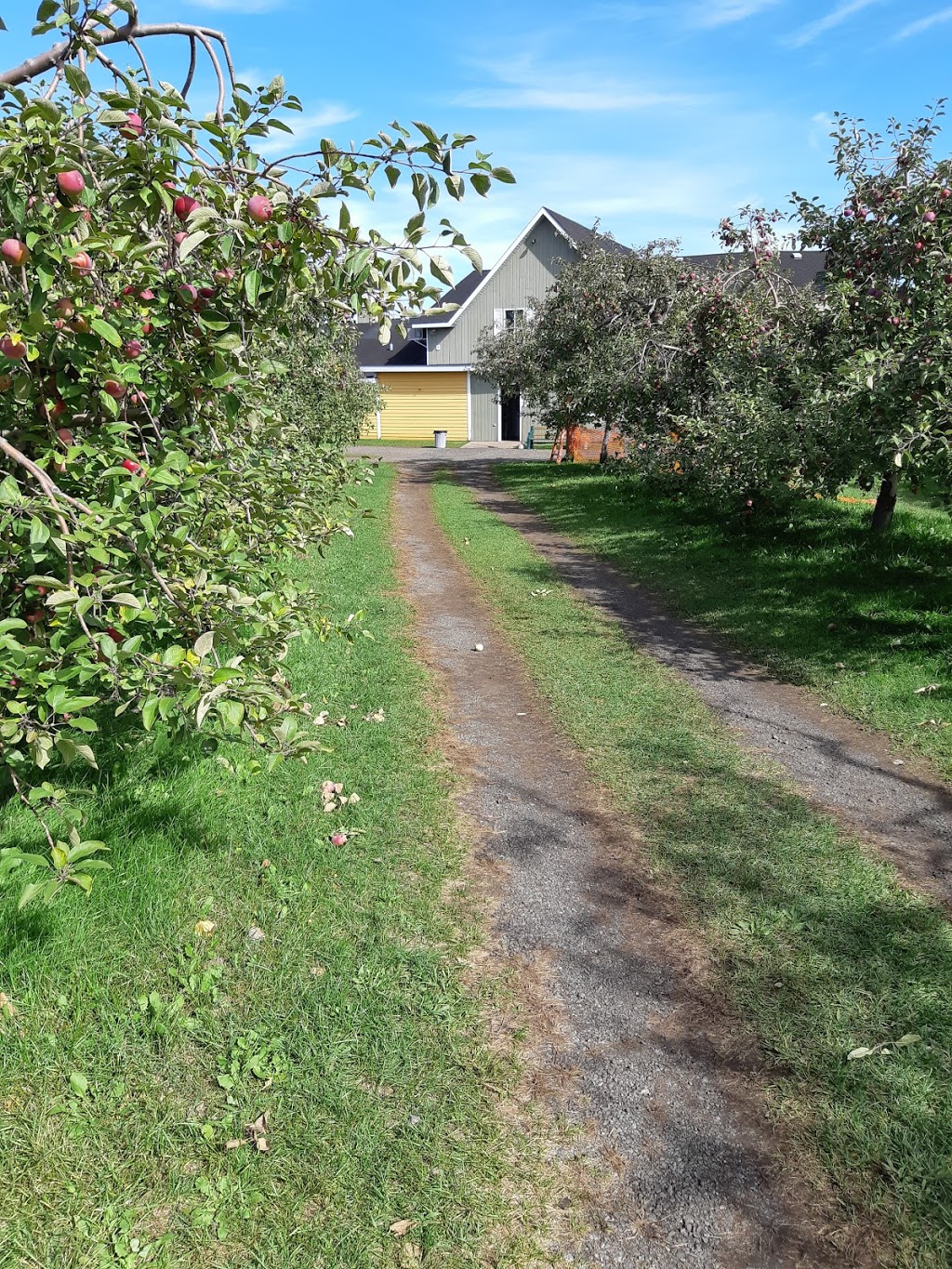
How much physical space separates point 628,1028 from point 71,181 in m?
3.53

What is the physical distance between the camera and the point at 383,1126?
10.0 feet

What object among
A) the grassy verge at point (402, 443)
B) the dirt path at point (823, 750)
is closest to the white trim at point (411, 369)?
the grassy verge at point (402, 443)

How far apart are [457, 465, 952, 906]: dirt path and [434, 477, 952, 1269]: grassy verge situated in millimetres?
223

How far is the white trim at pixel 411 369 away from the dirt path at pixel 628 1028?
36.5 m

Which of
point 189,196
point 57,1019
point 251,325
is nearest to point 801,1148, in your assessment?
point 57,1019

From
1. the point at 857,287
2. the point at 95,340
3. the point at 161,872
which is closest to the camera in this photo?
the point at 95,340

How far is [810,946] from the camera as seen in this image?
4012 millimetres

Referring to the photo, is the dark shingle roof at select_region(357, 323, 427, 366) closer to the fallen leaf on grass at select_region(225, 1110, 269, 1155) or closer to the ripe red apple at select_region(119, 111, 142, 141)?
the ripe red apple at select_region(119, 111, 142, 141)

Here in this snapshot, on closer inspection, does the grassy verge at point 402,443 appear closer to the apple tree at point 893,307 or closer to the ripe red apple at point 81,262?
the apple tree at point 893,307

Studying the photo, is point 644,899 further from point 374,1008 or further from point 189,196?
point 189,196

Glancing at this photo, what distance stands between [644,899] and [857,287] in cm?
799

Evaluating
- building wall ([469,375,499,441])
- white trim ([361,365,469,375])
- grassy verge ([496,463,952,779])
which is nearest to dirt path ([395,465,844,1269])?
grassy verge ([496,463,952,779])

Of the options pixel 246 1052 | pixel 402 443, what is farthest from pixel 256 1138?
pixel 402 443

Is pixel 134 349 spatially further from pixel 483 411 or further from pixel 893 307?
pixel 483 411
